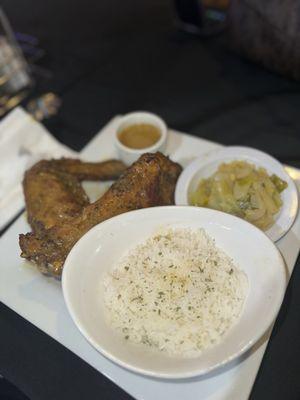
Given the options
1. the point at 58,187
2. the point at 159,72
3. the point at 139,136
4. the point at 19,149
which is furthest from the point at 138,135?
the point at 159,72

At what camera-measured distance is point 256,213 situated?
1615 mm

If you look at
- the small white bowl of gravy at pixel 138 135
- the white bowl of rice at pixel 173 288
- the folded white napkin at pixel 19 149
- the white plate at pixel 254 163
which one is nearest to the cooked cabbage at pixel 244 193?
Result: the white plate at pixel 254 163

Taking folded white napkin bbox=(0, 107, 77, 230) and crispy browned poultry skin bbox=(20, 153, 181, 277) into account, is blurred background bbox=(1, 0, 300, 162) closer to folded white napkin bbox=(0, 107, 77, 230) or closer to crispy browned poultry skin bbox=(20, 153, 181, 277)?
folded white napkin bbox=(0, 107, 77, 230)

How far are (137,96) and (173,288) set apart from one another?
1.69m

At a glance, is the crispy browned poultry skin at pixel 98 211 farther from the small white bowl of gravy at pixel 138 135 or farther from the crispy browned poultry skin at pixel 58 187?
the small white bowl of gravy at pixel 138 135

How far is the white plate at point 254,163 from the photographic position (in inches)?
63.9

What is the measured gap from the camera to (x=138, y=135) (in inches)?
83.8

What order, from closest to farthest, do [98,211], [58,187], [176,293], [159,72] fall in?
1. [176,293]
2. [98,211]
3. [58,187]
4. [159,72]

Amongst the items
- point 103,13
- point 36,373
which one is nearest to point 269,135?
point 36,373

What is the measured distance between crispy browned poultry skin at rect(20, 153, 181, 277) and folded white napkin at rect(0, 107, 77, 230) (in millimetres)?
637

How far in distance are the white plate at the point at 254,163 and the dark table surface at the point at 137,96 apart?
21 cm

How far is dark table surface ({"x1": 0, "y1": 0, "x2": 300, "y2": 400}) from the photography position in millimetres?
1502

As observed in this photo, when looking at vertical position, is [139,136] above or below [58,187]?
below

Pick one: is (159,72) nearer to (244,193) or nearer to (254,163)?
(254,163)
